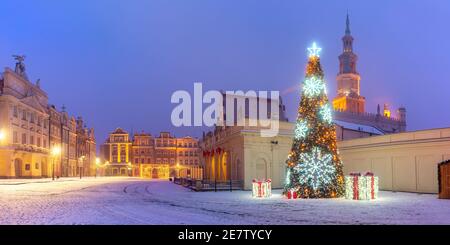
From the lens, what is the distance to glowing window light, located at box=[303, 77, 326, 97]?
2608cm

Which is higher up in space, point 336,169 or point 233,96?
point 233,96

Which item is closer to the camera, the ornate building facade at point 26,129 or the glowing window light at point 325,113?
the glowing window light at point 325,113

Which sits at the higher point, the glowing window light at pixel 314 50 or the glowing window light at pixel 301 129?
the glowing window light at pixel 314 50

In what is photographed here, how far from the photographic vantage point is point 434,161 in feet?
96.4

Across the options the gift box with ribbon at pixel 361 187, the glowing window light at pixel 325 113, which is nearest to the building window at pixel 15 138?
the glowing window light at pixel 325 113

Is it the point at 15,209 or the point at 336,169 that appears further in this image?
the point at 336,169

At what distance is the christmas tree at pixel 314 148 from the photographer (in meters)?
24.8

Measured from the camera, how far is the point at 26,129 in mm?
63562

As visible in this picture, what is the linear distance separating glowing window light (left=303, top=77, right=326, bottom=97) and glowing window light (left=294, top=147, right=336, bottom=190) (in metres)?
3.28

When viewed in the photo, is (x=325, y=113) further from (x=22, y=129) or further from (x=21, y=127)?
(x=22, y=129)

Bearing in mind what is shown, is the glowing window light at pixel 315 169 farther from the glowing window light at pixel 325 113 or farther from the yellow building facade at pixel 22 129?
the yellow building facade at pixel 22 129
